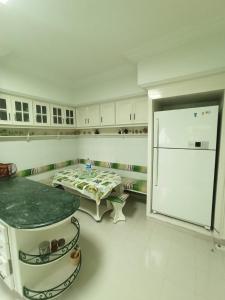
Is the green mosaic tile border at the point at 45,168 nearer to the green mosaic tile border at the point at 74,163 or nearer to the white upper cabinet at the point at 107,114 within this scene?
the green mosaic tile border at the point at 74,163

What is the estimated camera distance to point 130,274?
151cm

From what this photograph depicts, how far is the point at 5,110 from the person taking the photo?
2.29 metres

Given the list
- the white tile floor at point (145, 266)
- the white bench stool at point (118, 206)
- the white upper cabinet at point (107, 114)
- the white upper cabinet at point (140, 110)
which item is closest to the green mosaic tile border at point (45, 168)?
the white upper cabinet at point (107, 114)

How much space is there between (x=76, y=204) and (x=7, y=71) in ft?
7.41

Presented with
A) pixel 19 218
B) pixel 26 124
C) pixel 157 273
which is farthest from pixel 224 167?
pixel 26 124

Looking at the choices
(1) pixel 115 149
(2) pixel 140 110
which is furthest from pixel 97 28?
(1) pixel 115 149

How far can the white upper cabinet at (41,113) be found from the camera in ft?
8.81

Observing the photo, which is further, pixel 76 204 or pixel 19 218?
pixel 76 204

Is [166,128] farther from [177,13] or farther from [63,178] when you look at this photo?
[63,178]

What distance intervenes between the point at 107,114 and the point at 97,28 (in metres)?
1.55

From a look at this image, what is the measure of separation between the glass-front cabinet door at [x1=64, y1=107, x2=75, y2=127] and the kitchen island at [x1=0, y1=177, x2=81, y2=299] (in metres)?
2.09

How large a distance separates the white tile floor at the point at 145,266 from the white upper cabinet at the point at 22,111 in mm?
1959

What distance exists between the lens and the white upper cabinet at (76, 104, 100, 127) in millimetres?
3186

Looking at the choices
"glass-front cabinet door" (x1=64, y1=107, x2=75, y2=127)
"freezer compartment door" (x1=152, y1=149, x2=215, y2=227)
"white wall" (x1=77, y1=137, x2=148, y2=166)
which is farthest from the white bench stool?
"glass-front cabinet door" (x1=64, y1=107, x2=75, y2=127)
